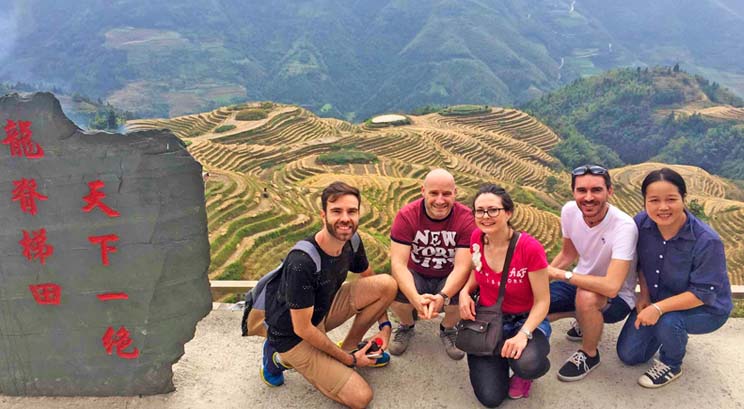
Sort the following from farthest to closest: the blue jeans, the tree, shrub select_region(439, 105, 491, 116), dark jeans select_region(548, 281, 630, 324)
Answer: shrub select_region(439, 105, 491, 116)
the tree
dark jeans select_region(548, 281, 630, 324)
the blue jeans

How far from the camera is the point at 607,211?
10.5 ft

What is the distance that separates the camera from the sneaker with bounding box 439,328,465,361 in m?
3.49

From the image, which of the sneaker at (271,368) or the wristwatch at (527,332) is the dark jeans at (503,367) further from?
the sneaker at (271,368)

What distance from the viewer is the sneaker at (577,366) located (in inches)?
129

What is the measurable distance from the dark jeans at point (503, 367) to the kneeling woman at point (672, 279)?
0.69 metres

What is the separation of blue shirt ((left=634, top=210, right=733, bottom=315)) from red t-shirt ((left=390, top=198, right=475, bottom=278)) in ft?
3.58

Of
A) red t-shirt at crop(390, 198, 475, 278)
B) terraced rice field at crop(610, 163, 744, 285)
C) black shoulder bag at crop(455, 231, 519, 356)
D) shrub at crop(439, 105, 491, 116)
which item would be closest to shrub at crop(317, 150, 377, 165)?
terraced rice field at crop(610, 163, 744, 285)

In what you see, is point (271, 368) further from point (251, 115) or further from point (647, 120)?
point (647, 120)

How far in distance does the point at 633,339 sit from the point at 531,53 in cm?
14275

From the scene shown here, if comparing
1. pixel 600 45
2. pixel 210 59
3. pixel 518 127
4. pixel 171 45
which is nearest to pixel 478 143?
pixel 518 127

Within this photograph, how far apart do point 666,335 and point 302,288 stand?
2260mm

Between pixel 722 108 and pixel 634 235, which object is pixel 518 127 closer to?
pixel 722 108

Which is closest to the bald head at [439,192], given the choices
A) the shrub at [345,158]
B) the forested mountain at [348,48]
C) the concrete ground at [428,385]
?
the concrete ground at [428,385]

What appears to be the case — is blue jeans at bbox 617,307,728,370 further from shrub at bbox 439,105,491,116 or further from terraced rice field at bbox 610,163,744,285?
shrub at bbox 439,105,491,116
